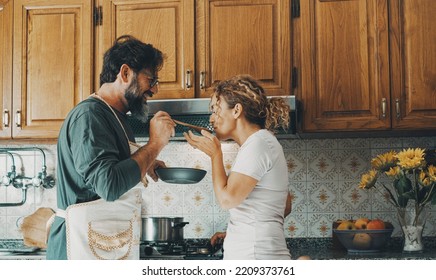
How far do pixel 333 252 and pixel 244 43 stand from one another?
3.20ft

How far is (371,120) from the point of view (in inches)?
107

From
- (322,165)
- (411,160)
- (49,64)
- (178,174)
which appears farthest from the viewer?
(322,165)

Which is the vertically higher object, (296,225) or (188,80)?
(188,80)

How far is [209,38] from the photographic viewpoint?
285 centimetres

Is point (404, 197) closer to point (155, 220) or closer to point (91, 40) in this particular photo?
point (155, 220)

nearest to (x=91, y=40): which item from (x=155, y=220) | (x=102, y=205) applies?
(x=155, y=220)

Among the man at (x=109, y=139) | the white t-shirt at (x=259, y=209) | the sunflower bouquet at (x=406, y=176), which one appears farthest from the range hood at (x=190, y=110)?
the white t-shirt at (x=259, y=209)

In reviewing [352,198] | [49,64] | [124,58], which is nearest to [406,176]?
[352,198]

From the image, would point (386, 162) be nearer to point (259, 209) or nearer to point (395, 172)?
point (395, 172)

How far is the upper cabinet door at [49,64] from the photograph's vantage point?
2.92m

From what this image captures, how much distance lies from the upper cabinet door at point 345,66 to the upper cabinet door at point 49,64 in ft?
3.22

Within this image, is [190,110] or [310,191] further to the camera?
[310,191]

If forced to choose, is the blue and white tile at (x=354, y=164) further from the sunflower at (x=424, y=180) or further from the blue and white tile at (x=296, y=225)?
the sunflower at (x=424, y=180)
